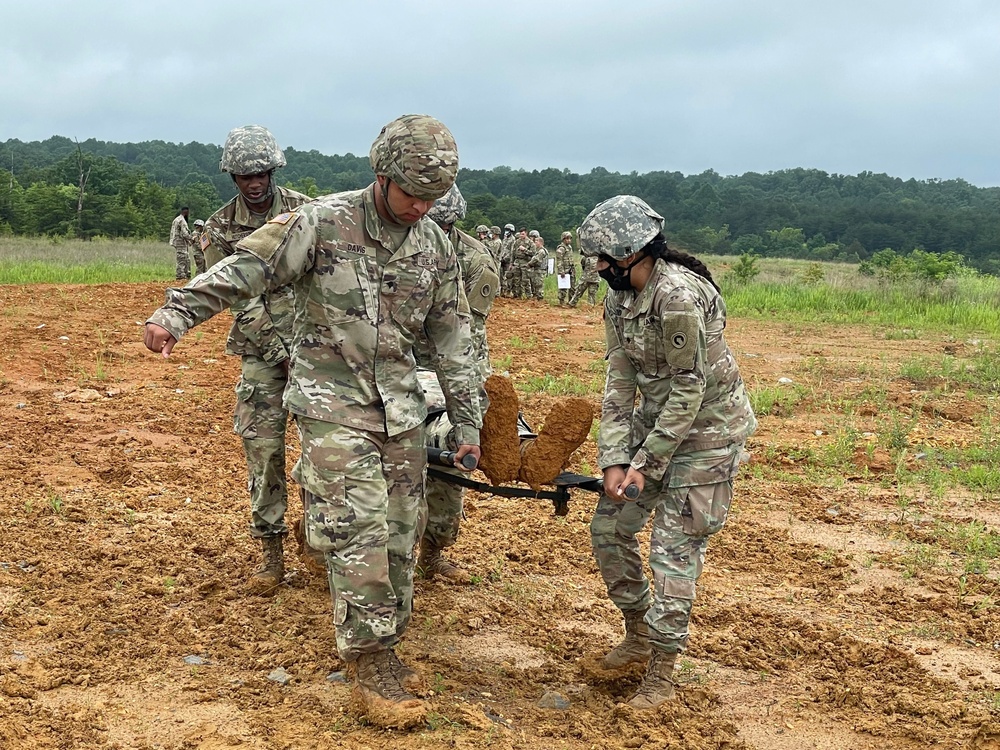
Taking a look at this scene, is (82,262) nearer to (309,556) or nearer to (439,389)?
(309,556)

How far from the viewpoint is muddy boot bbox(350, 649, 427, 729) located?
3.65 m

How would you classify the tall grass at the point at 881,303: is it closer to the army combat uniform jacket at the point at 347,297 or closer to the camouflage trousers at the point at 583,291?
the camouflage trousers at the point at 583,291

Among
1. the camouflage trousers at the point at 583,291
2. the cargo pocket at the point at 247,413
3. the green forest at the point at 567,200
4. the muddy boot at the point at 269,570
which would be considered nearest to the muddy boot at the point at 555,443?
the cargo pocket at the point at 247,413

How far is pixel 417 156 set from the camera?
142 inches

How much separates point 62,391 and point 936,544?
788 centimetres

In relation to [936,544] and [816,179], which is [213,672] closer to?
[936,544]

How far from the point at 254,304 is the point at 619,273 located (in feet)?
6.22

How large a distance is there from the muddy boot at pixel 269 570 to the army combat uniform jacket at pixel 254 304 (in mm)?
950

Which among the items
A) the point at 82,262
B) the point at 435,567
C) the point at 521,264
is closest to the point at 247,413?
the point at 435,567

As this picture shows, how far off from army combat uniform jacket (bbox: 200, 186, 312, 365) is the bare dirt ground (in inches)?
48.6

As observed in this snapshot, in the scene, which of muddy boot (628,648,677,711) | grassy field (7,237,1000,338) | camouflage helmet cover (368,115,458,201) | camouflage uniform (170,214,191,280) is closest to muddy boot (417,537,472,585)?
muddy boot (628,648,677,711)

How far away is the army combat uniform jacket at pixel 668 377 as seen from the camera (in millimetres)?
3781

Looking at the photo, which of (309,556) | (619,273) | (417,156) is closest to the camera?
(417,156)

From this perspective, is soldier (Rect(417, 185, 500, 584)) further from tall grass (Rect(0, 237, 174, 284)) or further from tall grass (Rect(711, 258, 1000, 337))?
tall grass (Rect(0, 237, 174, 284))
